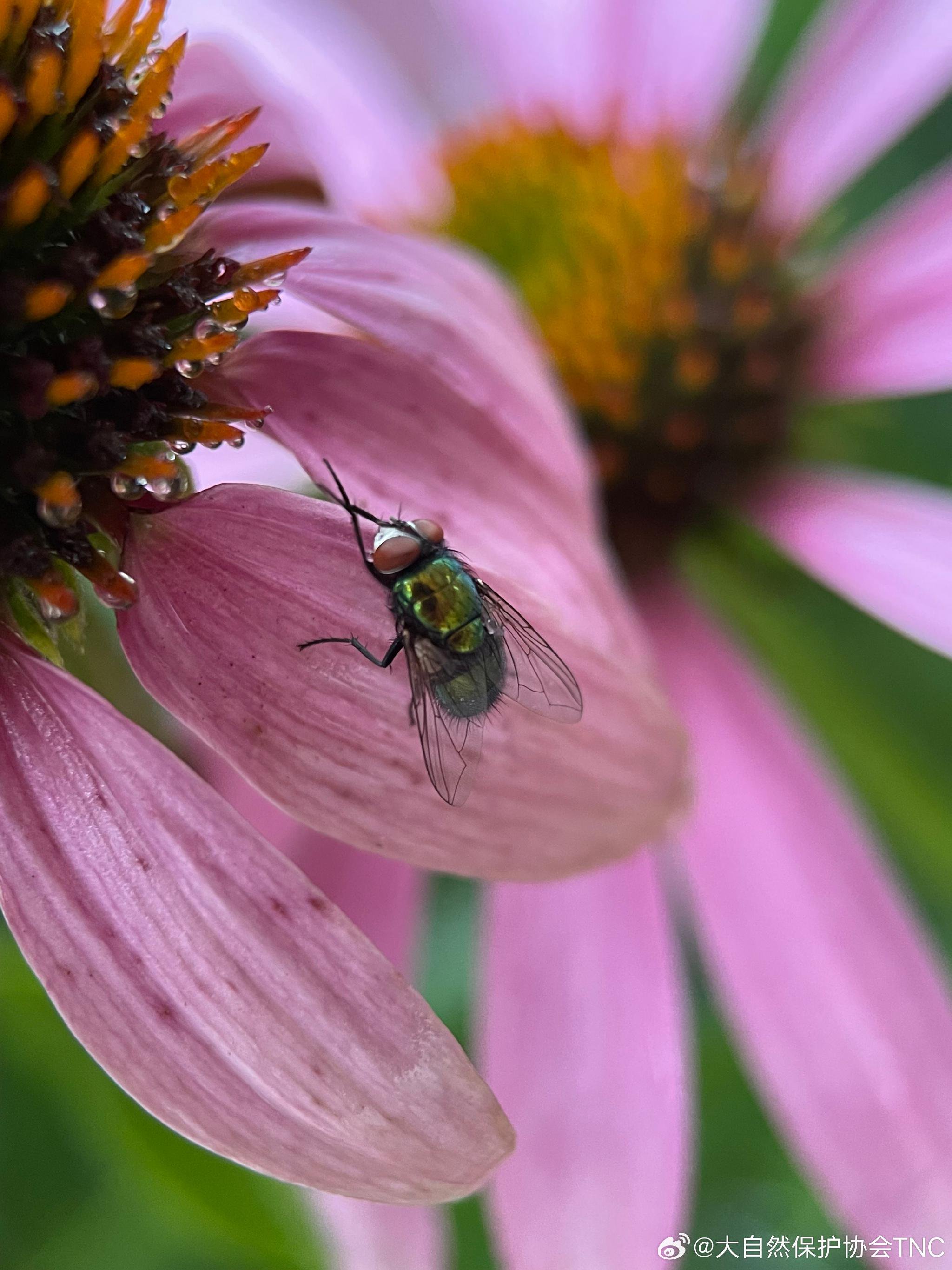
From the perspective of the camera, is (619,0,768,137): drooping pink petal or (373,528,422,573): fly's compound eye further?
(619,0,768,137): drooping pink petal

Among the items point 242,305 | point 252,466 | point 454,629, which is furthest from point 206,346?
point 252,466

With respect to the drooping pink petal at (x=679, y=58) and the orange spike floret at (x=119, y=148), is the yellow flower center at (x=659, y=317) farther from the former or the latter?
the orange spike floret at (x=119, y=148)

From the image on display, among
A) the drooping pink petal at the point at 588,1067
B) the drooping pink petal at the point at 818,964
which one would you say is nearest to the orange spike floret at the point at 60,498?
the drooping pink petal at the point at 588,1067

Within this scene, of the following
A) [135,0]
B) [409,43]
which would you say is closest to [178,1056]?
[135,0]

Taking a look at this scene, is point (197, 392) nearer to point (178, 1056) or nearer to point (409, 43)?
point (178, 1056)

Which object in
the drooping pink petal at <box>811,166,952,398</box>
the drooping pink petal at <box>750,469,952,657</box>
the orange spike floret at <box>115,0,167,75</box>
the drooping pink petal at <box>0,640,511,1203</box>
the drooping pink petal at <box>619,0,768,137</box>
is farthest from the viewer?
the drooping pink petal at <box>619,0,768,137</box>

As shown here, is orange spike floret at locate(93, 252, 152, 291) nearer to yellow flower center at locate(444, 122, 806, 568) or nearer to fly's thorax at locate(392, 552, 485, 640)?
fly's thorax at locate(392, 552, 485, 640)

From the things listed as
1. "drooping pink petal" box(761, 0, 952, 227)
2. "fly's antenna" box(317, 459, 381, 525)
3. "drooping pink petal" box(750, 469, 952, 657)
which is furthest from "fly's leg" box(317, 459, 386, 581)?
"drooping pink petal" box(761, 0, 952, 227)
